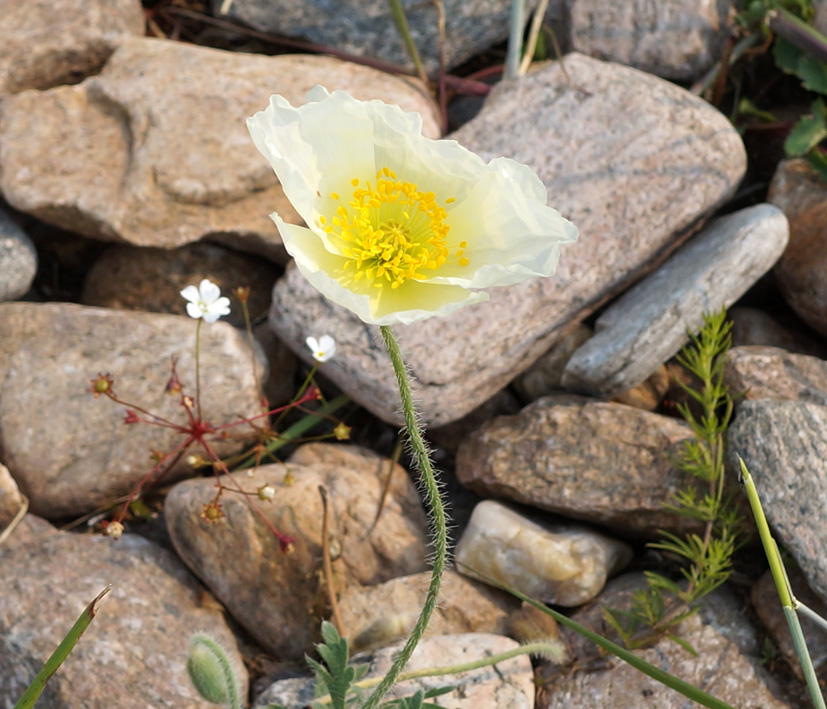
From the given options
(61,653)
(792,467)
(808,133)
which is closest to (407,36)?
(808,133)

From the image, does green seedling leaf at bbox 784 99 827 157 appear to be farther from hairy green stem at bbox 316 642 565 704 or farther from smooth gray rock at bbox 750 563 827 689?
hairy green stem at bbox 316 642 565 704

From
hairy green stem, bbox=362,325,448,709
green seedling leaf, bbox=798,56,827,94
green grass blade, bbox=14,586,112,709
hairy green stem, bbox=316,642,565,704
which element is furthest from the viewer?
green seedling leaf, bbox=798,56,827,94

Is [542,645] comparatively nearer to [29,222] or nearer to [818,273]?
[818,273]

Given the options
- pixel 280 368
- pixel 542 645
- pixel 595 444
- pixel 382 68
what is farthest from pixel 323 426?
pixel 382 68

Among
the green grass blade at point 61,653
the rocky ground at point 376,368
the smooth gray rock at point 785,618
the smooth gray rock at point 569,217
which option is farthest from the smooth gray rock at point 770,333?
the green grass blade at point 61,653

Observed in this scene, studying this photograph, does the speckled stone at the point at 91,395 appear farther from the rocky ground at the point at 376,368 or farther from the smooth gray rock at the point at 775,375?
the smooth gray rock at the point at 775,375

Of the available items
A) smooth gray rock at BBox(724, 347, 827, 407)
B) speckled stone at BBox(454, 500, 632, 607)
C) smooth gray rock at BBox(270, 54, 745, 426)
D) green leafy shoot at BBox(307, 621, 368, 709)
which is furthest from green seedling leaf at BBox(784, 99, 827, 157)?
green leafy shoot at BBox(307, 621, 368, 709)
